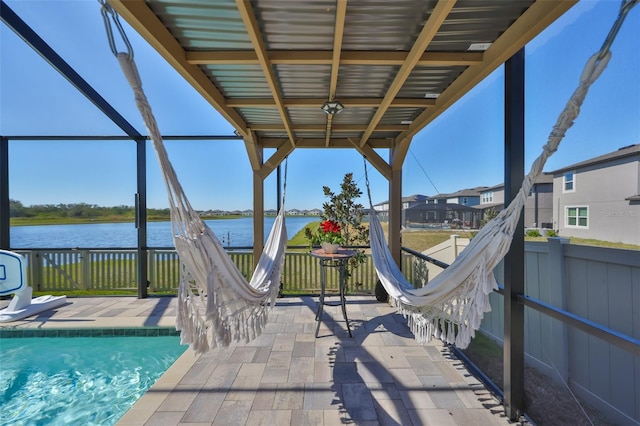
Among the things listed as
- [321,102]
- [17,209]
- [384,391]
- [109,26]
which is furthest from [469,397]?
[17,209]

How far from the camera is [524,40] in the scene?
4.79ft

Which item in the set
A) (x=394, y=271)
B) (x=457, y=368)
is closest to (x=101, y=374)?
(x=394, y=271)

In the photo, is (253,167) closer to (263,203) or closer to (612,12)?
(263,203)

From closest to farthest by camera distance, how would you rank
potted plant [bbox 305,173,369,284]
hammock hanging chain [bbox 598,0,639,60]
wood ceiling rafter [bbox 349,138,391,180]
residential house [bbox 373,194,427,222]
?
1. hammock hanging chain [bbox 598,0,639,60]
2. wood ceiling rafter [bbox 349,138,391,180]
3. residential house [bbox 373,194,427,222]
4. potted plant [bbox 305,173,369,284]

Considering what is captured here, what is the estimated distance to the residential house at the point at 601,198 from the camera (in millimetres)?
1405

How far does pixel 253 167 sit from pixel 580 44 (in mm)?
3388

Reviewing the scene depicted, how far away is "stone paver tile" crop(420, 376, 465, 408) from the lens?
5.93 ft

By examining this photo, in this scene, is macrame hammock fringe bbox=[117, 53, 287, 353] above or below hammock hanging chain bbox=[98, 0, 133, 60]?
below

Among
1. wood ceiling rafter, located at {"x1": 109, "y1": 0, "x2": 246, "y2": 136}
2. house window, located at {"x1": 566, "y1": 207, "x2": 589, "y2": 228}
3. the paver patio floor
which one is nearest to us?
wood ceiling rafter, located at {"x1": 109, "y1": 0, "x2": 246, "y2": 136}

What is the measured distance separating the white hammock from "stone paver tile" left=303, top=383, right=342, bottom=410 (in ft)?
2.59

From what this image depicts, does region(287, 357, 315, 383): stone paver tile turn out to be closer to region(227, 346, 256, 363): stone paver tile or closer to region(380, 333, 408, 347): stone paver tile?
region(227, 346, 256, 363): stone paver tile

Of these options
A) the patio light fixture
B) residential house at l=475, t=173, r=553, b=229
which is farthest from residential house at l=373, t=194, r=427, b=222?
residential house at l=475, t=173, r=553, b=229

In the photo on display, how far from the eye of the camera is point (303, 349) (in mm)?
2545

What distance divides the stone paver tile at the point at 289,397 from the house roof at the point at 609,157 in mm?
2417
